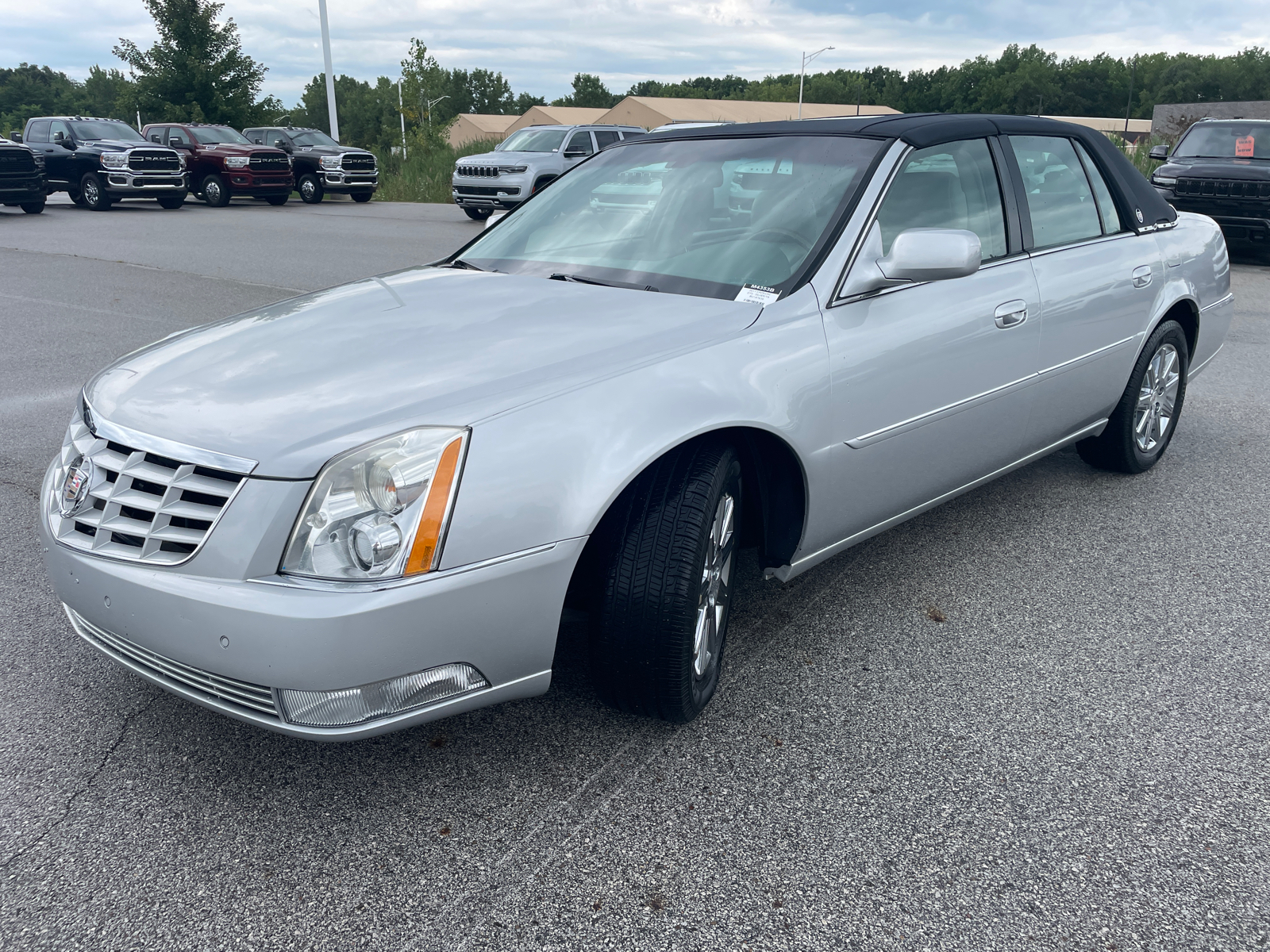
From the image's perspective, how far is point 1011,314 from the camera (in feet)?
11.6

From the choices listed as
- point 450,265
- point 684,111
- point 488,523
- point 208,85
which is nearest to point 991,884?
point 488,523

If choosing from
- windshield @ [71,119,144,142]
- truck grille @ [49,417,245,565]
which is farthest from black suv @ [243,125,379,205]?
truck grille @ [49,417,245,565]

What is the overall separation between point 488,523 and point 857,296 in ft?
4.70

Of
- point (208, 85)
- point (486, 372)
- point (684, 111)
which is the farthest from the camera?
point (684, 111)

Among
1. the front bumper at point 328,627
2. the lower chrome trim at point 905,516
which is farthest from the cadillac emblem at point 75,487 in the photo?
the lower chrome trim at point 905,516

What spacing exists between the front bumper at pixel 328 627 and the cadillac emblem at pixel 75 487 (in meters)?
0.12

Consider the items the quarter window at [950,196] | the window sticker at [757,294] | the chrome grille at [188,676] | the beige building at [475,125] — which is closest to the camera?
the chrome grille at [188,676]

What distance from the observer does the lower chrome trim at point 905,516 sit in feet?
10.1

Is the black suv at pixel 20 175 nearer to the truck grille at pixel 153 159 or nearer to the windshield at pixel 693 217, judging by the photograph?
the truck grille at pixel 153 159

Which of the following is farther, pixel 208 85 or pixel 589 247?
pixel 208 85

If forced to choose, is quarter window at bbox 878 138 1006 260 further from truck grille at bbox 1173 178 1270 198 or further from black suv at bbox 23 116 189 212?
black suv at bbox 23 116 189 212

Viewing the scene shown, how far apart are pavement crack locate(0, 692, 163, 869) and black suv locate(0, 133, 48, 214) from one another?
21107mm

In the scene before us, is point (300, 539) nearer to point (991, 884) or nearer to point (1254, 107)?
point (991, 884)

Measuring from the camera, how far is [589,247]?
3436 millimetres
